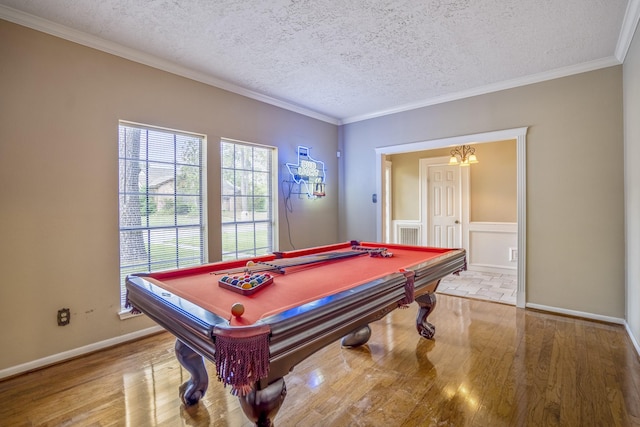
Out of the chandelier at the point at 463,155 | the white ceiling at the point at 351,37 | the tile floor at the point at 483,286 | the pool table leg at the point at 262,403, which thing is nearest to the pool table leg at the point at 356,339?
the pool table leg at the point at 262,403

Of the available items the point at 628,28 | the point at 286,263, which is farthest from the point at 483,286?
the point at 286,263

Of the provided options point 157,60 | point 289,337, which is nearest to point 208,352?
point 289,337

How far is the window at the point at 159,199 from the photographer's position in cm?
290

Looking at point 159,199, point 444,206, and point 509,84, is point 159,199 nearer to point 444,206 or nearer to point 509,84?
point 509,84

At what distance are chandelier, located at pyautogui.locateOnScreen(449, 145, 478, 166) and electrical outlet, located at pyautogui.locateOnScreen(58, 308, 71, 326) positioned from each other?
5.25m

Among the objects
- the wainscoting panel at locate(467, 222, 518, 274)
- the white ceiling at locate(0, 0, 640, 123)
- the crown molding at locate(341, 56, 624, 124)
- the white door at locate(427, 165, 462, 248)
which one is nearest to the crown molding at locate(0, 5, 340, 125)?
the white ceiling at locate(0, 0, 640, 123)

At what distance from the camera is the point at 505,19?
2.42 meters

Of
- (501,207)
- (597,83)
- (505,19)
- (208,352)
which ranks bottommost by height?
(208,352)

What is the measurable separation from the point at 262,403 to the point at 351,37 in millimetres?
2723

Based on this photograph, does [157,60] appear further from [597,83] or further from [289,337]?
[597,83]

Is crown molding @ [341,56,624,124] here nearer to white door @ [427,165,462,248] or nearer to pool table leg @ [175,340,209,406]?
white door @ [427,165,462,248]

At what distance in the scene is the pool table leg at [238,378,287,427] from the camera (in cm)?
125

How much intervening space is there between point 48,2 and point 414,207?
586cm

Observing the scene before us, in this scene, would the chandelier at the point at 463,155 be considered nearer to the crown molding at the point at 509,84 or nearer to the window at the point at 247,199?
the crown molding at the point at 509,84
